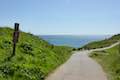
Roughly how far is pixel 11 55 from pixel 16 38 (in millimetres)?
1616

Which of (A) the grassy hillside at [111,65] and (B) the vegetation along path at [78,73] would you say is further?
(A) the grassy hillside at [111,65]

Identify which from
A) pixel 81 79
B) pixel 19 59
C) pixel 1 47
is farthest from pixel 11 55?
pixel 81 79

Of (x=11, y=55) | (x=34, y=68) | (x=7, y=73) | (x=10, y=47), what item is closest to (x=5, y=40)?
(x=10, y=47)

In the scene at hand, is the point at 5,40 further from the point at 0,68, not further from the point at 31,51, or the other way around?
the point at 0,68

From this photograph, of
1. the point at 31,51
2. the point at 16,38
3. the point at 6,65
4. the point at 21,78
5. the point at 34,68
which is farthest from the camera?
the point at 31,51

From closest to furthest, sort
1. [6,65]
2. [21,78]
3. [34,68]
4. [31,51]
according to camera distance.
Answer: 1. [21,78]
2. [6,65]
3. [34,68]
4. [31,51]

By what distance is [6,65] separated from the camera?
62.4 ft

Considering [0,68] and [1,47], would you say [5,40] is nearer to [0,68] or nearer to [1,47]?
[1,47]

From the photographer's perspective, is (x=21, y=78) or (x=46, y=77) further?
(x=46, y=77)

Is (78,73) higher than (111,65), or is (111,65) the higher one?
(78,73)

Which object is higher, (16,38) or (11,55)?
(16,38)

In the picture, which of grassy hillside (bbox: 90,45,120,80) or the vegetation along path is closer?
the vegetation along path

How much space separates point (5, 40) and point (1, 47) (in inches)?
122

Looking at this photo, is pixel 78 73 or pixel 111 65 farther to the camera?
pixel 111 65
